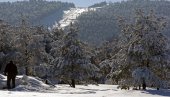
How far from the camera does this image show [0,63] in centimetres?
6425

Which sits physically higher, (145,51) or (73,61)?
(145,51)

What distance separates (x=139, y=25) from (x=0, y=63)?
1389 inches

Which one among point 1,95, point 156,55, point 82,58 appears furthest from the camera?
point 82,58

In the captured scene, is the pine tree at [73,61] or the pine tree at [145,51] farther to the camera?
the pine tree at [73,61]

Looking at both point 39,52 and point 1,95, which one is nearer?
point 1,95

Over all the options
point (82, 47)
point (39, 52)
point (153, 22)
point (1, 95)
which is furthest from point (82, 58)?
point (1, 95)

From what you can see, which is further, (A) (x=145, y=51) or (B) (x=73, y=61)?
(B) (x=73, y=61)

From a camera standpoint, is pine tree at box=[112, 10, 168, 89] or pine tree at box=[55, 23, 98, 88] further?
pine tree at box=[55, 23, 98, 88]

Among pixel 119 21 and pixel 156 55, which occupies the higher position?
pixel 119 21

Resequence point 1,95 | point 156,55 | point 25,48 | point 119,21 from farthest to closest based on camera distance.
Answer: point 25,48 → point 119,21 → point 156,55 → point 1,95

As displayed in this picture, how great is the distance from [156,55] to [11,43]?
36.4 meters

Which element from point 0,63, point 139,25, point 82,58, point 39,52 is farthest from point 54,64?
point 139,25

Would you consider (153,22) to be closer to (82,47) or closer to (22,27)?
(82,47)

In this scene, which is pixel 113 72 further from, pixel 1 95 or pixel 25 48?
pixel 25 48
